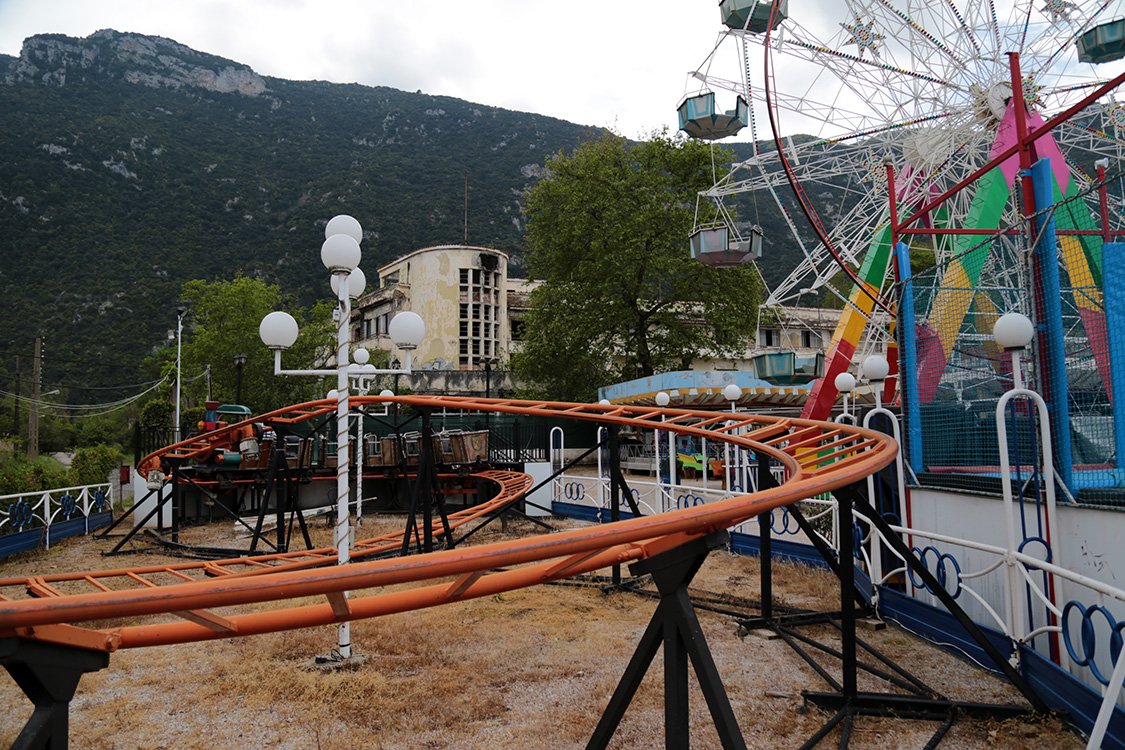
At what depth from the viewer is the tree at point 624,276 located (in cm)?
3102

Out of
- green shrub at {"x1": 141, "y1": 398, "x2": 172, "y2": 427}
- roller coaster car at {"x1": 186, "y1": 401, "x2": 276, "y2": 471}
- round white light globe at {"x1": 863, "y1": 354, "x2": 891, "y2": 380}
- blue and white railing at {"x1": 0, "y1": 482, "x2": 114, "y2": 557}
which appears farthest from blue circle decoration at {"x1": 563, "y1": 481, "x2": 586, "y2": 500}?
green shrub at {"x1": 141, "y1": 398, "x2": 172, "y2": 427}

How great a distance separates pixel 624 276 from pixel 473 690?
26.5 metres

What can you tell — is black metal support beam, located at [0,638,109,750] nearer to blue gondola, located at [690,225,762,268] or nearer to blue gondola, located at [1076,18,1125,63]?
blue gondola, located at [690,225,762,268]

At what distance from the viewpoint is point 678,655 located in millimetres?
3115

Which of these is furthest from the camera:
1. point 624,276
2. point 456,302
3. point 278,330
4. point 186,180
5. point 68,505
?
point 186,180

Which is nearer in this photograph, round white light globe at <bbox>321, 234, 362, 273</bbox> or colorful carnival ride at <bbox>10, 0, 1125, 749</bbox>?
colorful carnival ride at <bbox>10, 0, 1125, 749</bbox>

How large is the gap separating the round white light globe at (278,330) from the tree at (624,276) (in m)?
24.3

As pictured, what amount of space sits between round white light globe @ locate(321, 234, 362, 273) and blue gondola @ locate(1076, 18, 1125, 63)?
19.2m

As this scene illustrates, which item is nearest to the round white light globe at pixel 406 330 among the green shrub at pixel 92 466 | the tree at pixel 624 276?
the green shrub at pixel 92 466

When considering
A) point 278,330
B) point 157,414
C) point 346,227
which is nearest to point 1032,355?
point 346,227

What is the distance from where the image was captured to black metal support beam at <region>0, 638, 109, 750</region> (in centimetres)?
247

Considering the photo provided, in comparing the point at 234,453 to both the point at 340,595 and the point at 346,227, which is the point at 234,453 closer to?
the point at 346,227

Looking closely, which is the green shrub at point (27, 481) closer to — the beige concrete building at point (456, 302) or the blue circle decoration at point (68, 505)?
the blue circle decoration at point (68, 505)

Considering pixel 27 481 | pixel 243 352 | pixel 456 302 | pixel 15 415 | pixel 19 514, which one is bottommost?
pixel 19 514
